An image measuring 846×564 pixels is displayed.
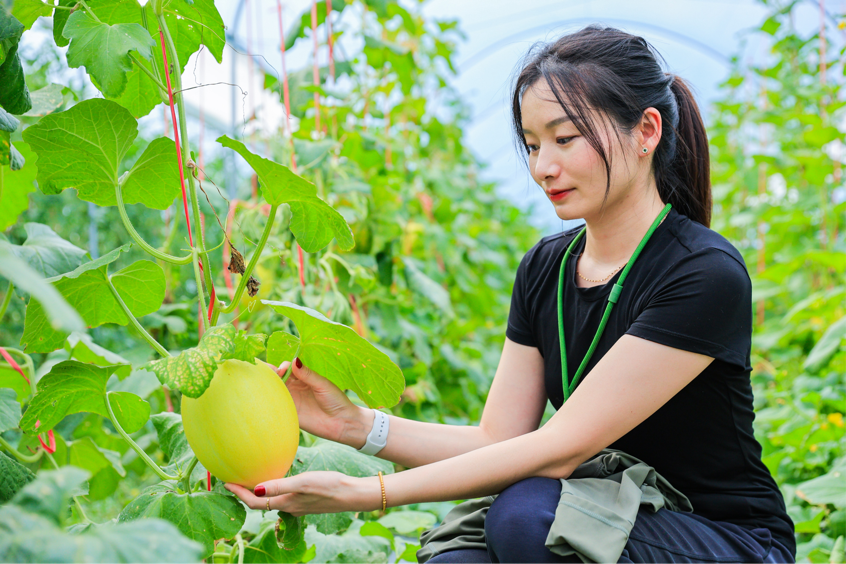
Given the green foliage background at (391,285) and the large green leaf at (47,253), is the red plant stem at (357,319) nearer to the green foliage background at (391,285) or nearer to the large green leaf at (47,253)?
the green foliage background at (391,285)

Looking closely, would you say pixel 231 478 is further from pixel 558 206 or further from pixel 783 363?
pixel 783 363

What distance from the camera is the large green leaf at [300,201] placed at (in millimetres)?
814

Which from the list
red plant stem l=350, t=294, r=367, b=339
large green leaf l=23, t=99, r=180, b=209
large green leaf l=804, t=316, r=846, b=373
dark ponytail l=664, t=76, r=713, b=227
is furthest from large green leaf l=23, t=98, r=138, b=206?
large green leaf l=804, t=316, r=846, b=373

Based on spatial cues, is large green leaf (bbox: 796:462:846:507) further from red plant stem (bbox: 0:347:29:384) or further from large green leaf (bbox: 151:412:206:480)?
red plant stem (bbox: 0:347:29:384)

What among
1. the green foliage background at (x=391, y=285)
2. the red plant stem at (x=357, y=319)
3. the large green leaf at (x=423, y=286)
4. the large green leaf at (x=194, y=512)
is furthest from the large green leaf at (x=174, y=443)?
the large green leaf at (x=423, y=286)

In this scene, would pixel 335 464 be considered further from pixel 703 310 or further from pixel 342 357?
pixel 703 310

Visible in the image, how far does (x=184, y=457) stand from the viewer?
1.00 metres

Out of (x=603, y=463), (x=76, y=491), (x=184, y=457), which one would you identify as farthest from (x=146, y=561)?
(x=603, y=463)

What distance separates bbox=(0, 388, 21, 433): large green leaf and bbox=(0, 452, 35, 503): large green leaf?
0.08m

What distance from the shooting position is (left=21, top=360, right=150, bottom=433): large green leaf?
89cm

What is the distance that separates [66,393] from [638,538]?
33.2 inches

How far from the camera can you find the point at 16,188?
47.1 inches

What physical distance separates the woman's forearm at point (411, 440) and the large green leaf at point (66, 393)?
16.2 inches

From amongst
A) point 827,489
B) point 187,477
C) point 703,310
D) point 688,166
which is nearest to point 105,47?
point 187,477
